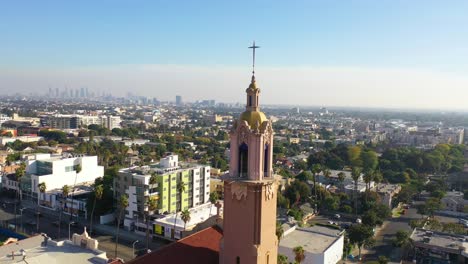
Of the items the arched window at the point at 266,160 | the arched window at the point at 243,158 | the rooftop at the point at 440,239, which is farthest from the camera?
the rooftop at the point at 440,239

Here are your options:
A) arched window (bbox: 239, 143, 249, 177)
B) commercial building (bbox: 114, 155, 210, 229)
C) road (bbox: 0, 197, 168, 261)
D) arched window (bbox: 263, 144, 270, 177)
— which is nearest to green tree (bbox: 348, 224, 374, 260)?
road (bbox: 0, 197, 168, 261)

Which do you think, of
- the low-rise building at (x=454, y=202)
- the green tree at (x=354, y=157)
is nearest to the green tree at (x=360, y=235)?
the low-rise building at (x=454, y=202)

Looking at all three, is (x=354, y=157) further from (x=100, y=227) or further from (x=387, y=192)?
(x=100, y=227)

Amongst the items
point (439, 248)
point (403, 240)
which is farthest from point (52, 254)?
point (439, 248)

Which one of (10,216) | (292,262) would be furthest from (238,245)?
(10,216)

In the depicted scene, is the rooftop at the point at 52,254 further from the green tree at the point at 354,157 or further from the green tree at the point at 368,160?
the green tree at the point at 354,157

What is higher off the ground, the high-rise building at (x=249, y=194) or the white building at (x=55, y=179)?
the high-rise building at (x=249, y=194)
